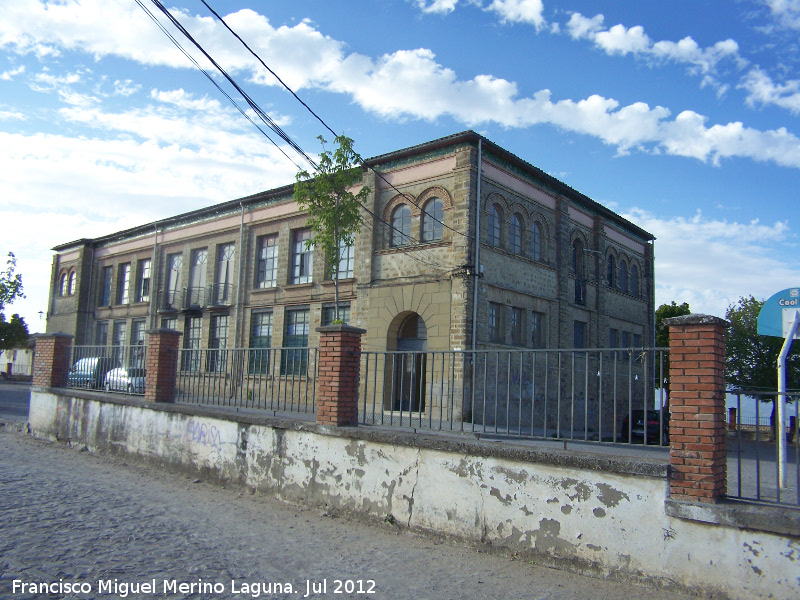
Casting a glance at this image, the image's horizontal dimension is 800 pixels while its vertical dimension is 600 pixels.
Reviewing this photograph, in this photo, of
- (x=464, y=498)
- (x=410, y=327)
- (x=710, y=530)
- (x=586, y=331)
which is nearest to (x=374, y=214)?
(x=410, y=327)

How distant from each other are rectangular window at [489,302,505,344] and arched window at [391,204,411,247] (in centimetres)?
333

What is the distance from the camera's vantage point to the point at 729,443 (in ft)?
18.0

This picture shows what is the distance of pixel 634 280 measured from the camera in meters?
27.7

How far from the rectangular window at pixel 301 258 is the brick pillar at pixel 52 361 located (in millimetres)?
10114

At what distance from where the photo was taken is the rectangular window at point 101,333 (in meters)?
33.3

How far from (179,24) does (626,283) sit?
877 inches

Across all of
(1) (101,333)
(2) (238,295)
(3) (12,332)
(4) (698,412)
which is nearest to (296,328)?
(2) (238,295)

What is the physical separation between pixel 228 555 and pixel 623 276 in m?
23.9

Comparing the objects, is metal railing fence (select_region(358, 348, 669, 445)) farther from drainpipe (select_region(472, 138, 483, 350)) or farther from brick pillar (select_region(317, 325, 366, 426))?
drainpipe (select_region(472, 138, 483, 350))

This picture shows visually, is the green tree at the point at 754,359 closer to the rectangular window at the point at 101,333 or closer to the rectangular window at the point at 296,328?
the rectangular window at the point at 296,328

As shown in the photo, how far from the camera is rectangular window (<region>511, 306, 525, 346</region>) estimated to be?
1970 cm

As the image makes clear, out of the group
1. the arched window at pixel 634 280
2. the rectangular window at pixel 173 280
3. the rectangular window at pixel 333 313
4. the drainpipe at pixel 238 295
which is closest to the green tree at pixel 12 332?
the rectangular window at pixel 173 280

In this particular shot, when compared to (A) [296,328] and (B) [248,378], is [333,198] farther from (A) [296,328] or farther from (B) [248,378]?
(B) [248,378]

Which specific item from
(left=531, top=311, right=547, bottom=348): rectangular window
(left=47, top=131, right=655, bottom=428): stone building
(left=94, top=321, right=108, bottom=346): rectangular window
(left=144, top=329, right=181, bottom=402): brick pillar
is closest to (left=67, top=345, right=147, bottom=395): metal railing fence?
(left=144, top=329, right=181, bottom=402): brick pillar
